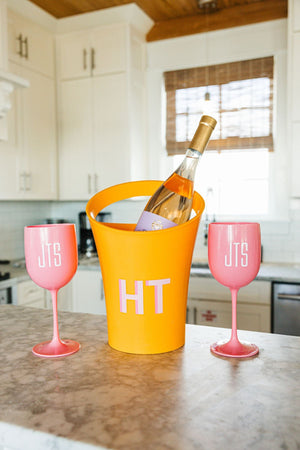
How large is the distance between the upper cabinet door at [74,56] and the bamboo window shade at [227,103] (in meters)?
0.65

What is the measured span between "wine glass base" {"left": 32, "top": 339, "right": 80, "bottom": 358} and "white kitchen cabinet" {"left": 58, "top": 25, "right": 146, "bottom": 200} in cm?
249

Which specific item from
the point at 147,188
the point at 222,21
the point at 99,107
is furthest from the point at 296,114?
the point at 147,188

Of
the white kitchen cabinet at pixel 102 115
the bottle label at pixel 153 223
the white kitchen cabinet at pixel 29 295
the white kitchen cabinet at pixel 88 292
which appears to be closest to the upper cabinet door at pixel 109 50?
the white kitchen cabinet at pixel 102 115

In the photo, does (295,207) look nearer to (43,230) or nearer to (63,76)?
(63,76)

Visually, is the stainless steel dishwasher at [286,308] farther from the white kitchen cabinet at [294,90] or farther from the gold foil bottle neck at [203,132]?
the gold foil bottle neck at [203,132]

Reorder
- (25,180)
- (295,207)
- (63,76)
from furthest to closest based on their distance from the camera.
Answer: (63,76)
(25,180)
(295,207)

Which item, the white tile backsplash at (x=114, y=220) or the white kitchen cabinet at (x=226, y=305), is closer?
the white kitchen cabinet at (x=226, y=305)

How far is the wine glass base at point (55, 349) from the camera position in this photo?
2.55 ft

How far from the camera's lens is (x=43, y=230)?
2.47 feet

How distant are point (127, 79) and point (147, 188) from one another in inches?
99.0

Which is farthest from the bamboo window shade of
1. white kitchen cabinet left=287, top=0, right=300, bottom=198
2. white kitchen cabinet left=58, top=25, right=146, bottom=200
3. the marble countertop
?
the marble countertop

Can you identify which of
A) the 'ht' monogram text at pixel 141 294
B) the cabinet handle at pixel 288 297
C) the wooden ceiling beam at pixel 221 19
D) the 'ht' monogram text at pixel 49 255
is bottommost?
the cabinet handle at pixel 288 297

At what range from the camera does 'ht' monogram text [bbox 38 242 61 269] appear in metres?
0.75

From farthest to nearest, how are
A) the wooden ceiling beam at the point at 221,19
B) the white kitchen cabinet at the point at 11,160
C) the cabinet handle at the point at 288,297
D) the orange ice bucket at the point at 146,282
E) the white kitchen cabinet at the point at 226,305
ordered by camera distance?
1. the wooden ceiling beam at the point at 221,19
2. the white kitchen cabinet at the point at 11,160
3. the white kitchen cabinet at the point at 226,305
4. the cabinet handle at the point at 288,297
5. the orange ice bucket at the point at 146,282
